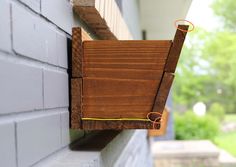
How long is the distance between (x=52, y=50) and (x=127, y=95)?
325 millimetres

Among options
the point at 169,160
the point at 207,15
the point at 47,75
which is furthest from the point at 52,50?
the point at 207,15

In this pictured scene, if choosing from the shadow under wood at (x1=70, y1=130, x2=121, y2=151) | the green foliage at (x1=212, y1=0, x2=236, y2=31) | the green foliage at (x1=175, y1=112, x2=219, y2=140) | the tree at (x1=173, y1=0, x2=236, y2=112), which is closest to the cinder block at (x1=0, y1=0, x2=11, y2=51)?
the shadow under wood at (x1=70, y1=130, x2=121, y2=151)

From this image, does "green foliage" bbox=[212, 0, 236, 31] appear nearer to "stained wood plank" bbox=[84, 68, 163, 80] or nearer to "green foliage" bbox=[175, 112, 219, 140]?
"green foliage" bbox=[175, 112, 219, 140]

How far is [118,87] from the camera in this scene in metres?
1.20

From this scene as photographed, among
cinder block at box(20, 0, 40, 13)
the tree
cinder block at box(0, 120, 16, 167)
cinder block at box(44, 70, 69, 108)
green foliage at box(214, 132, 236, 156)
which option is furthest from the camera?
the tree

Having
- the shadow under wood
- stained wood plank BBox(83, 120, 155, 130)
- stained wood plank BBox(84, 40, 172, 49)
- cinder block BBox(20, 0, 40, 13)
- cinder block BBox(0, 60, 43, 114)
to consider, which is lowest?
the shadow under wood

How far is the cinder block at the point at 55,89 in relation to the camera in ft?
3.02

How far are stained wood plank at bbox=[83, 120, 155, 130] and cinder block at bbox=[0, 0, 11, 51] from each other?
505mm

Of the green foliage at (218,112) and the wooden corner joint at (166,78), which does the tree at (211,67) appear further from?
the wooden corner joint at (166,78)

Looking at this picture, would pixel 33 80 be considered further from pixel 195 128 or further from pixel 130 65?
pixel 195 128

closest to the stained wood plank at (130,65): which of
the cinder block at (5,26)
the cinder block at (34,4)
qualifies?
the cinder block at (34,4)

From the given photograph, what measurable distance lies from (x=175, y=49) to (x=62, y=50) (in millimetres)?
335

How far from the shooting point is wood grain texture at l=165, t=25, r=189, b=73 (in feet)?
3.71

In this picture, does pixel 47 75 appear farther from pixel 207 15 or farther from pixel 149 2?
pixel 207 15
